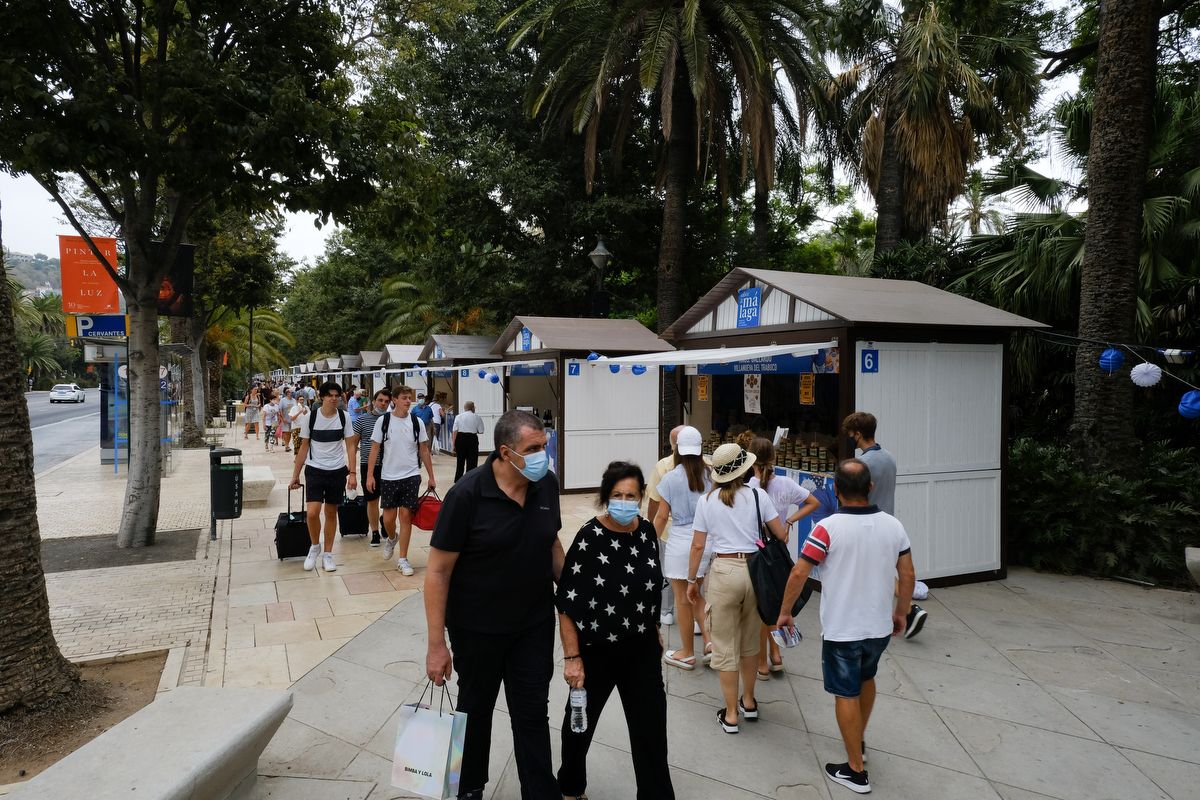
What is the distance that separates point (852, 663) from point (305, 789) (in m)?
2.70

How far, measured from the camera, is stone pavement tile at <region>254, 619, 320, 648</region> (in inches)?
222

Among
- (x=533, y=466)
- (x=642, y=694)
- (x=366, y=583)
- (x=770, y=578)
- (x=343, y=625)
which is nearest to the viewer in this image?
(x=533, y=466)

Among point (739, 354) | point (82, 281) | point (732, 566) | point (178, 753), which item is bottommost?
point (178, 753)

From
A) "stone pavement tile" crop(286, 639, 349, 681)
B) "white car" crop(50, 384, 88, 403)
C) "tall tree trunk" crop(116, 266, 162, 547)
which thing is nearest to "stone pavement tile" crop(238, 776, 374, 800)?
"stone pavement tile" crop(286, 639, 349, 681)

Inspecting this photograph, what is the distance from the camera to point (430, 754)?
2781 millimetres

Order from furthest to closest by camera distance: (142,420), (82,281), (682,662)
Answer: (82,281) < (142,420) < (682,662)

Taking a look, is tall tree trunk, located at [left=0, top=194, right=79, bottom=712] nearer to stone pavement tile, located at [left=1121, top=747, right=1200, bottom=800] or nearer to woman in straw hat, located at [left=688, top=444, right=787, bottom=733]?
woman in straw hat, located at [left=688, top=444, right=787, bottom=733]

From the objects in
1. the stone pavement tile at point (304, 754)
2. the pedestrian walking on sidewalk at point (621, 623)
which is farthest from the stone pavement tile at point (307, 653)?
the pedestrian walking on sidewalk at point (621, 623)

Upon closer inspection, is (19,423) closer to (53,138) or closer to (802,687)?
(53,138)

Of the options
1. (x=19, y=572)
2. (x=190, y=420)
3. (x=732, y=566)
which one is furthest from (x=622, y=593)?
(x=190, y=420)

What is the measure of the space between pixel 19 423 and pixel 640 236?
18419 millimetres

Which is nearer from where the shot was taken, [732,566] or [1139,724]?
[732,566]

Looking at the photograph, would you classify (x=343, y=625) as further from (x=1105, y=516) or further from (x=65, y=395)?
(x=65, y=395)

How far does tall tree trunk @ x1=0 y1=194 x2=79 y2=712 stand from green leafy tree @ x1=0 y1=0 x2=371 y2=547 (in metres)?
3.56
